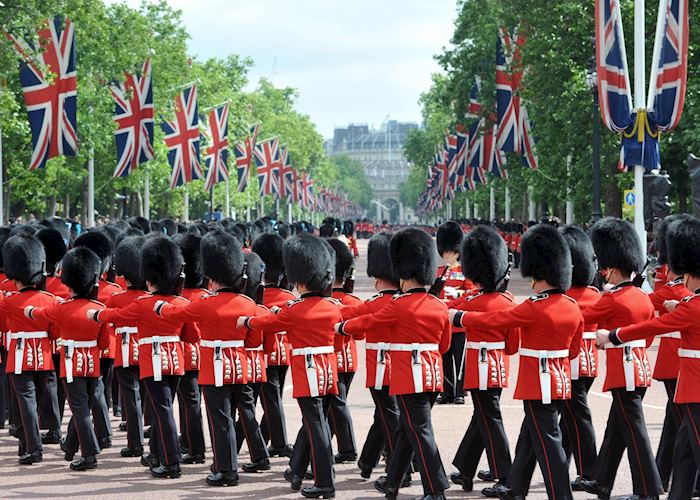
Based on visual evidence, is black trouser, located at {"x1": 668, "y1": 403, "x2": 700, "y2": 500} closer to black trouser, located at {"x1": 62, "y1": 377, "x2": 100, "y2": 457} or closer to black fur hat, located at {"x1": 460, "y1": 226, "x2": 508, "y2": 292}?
black fur hat, located at {"x1": 460, "y1": 226, "x2": 508, "y2": 292}

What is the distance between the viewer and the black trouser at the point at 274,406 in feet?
31.6

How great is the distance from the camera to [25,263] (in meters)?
9.97

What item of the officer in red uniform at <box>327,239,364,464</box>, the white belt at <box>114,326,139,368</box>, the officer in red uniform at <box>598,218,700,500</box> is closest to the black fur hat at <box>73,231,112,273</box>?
the white belt at <box>114,326,139,368</box>

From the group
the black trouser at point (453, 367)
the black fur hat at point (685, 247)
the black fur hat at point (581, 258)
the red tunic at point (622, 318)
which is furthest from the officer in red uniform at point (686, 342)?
the black trouser at point (453, 367)

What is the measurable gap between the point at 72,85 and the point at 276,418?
17.6 meters

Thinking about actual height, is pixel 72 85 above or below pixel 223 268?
above

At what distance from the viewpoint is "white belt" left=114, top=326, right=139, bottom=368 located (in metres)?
9.62

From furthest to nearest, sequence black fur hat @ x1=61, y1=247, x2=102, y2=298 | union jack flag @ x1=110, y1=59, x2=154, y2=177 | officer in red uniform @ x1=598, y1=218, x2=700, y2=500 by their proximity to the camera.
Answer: union jack flag @ x1=110, y1=59, x2=154, y2=177
black fur hat @ x1=61, y1=247, x2=102, y2=298
officer in red uniform @ x1=598, y1=218, x2=700, y2=500

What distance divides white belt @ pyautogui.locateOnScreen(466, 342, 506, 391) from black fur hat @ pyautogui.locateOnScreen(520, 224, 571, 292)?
54cm

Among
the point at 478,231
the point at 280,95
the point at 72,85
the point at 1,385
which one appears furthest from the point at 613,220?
the point at 280,95

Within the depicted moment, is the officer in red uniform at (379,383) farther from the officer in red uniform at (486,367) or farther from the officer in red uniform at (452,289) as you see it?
the officer in red uniform at (452,289)

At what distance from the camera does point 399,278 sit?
8430mm

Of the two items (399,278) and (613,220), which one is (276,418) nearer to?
(399,278)

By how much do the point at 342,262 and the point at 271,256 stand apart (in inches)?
21.6
